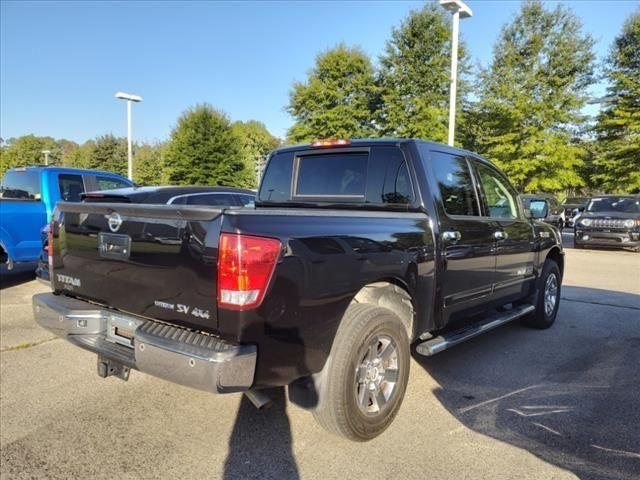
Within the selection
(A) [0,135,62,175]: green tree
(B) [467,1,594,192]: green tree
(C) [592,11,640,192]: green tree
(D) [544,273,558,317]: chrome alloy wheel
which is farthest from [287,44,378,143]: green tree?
(A) [0,135,62,175]: green tree

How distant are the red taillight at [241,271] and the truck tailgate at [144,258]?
0.06 metres

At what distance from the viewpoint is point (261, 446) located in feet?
9.85

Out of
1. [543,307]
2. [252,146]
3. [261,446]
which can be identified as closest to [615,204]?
[543,307]

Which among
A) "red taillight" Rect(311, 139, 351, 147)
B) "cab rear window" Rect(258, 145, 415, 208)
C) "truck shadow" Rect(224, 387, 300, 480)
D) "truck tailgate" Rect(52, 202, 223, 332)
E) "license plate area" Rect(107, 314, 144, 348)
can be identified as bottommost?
"truck shadow" Rect(224, 387, 300, 480)

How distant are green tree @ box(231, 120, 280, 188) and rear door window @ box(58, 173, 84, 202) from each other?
9.13m

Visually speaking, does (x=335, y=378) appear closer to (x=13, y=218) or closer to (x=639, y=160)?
(x=13, y=218)

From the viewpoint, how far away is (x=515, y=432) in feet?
10.5

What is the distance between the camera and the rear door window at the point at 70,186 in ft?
27.5

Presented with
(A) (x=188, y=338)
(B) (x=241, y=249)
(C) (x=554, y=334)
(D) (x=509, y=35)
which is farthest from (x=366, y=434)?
(D) (x=509, y=35)

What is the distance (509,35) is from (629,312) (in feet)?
67.3

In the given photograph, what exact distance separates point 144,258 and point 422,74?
2371cm

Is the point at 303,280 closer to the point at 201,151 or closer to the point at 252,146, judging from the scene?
the point at 201,151

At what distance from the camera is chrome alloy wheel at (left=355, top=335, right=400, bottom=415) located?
9.97 feet

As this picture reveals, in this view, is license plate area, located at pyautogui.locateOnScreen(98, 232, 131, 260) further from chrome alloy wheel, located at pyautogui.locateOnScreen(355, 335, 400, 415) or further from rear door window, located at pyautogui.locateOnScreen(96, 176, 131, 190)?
rear door window, located at pyautogui.locateOnScreen(96, 176, 131, 190)
